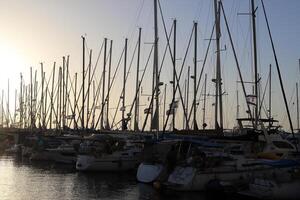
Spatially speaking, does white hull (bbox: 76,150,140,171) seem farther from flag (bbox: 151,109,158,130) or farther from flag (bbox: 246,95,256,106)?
flag (bbox: 246,95,256,106)

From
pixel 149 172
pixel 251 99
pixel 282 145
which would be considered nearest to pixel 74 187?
pixel 149 172

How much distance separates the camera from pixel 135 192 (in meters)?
33.0

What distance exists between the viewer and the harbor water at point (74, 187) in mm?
30766

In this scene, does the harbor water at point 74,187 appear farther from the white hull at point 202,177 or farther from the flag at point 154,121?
the flag at point 154,121

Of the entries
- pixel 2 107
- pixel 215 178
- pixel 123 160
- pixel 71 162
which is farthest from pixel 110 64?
pixel 2 107

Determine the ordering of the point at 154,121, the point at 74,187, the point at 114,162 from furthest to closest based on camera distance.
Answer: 1. the point at 154,121
2. the point at 114,162
3. the point at 74,187

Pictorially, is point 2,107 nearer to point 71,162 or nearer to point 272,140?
point 71,162

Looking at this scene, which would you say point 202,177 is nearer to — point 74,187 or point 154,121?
point 74,187

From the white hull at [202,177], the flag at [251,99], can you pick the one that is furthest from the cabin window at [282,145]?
the white hull at [202,177]

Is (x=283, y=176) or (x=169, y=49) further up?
(x=169, y=49)

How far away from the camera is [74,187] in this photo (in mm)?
35844

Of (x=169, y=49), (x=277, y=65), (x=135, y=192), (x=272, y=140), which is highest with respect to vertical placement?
(x=169, y=49)

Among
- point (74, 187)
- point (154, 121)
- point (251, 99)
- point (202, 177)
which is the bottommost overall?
point (74, 187)

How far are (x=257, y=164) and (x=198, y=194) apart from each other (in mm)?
4083
